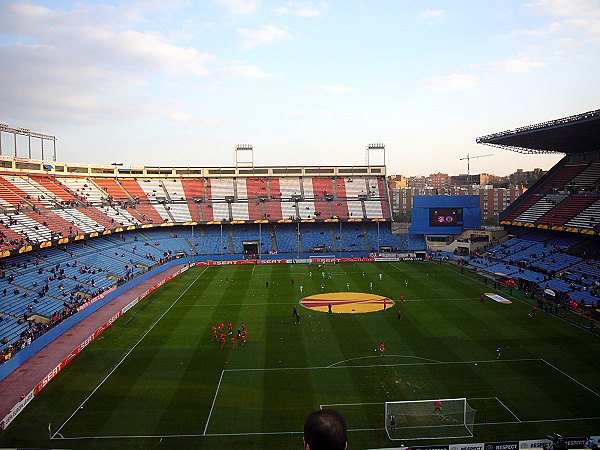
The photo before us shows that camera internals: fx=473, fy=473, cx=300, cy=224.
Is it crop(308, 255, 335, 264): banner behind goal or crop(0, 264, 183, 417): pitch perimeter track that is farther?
crop(308, 255, 335, 264): banner behind goal

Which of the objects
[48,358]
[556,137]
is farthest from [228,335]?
[556,137]

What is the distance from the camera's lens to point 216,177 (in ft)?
282

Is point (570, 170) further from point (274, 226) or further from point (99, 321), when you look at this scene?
point (99, 321)

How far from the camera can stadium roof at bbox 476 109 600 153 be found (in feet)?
141

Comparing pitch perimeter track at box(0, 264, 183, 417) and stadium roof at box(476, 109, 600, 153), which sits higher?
stadium roof at box(476, 109, 600, 153)

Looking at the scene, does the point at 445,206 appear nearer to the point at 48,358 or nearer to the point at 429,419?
the point at 429,419

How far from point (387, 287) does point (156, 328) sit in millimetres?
23494

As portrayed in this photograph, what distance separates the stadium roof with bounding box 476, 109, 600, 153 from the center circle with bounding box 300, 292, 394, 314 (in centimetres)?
2342

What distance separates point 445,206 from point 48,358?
57.5m

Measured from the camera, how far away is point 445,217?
70875 mm

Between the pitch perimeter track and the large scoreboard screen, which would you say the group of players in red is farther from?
the large scoreboard screen

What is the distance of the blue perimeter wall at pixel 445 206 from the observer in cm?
7000

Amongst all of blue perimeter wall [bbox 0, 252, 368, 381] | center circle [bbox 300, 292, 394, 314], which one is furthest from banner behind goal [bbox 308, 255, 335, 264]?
center circle [bbox 300, 292, 394, 314]

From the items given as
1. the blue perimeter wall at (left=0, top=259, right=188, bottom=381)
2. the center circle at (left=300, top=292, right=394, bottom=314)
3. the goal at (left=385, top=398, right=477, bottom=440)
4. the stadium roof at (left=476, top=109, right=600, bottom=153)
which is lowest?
the goal at (left=385, top=398, right=477, bottom=440)
